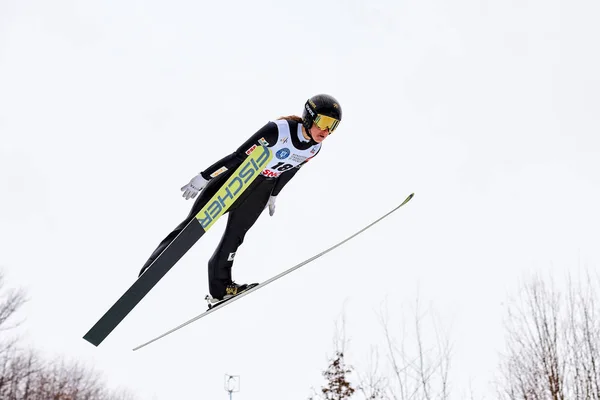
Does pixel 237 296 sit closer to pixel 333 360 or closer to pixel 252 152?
pixel 252 152

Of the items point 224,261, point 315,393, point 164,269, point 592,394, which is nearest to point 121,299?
point 164,269

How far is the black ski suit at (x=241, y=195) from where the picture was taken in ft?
16.8

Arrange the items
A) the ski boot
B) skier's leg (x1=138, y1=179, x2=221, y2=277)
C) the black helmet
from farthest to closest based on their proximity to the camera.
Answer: the ski boot → skier's leg (x1=138, y1=179, x2=221, y2=277) → the black helmet

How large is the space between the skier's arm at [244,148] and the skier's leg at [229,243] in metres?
0.51

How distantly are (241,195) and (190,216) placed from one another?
53 cm

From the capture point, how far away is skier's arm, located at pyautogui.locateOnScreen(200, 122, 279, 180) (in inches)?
201

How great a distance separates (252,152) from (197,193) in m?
0.61

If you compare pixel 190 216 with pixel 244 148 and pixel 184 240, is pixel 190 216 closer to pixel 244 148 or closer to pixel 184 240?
pixel 184 240

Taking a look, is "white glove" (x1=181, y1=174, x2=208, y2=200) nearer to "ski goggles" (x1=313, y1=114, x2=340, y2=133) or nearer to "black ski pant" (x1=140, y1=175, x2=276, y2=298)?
"black ski pant" (x1=140, y1=175, x2=276, y2=298)

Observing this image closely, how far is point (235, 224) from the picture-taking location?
553cm

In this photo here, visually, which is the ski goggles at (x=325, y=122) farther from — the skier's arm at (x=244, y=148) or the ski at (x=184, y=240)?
the ski at (x=184, y=240)

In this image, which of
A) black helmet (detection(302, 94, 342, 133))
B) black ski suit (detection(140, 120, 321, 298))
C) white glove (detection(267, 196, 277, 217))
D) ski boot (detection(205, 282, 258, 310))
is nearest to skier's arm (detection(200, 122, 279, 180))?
black ski suit (detection(140, 120, 321, 298))

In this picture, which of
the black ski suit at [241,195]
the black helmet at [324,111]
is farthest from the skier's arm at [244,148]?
the black helmet at [324,111]

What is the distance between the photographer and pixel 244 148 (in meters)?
5.14
